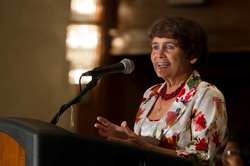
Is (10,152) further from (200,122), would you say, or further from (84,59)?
(84,59)

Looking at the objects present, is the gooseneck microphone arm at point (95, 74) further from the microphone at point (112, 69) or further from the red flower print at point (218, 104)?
the red flower print at point (218, 104)

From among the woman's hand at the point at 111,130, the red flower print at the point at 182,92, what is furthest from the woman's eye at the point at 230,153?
the woman's hand at the point at 111,130

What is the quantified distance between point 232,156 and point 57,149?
60.3 inches

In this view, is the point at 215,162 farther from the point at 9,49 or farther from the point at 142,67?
the point at 9,49

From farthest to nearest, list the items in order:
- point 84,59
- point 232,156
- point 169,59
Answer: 1. point 84,59
2. point 232,156
3. point 169,59

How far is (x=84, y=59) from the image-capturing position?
13.5ft

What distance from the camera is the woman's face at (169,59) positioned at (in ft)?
4.72

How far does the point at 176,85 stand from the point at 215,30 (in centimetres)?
222

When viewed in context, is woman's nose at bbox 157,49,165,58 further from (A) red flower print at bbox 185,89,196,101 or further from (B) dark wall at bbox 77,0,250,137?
(B) dark wall at bbox 77,0,250,137

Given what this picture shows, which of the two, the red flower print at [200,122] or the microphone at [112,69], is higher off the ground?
the microphone at [112,69]

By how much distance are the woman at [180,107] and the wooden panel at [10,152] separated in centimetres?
35

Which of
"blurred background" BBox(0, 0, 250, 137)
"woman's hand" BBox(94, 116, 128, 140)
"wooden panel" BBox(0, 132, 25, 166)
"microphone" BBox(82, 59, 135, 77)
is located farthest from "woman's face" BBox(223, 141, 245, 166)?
"blurred background" BBox(0, 0, 250, 137)

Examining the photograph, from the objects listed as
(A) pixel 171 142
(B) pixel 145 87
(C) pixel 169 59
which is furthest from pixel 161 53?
(B) pixel 145 87

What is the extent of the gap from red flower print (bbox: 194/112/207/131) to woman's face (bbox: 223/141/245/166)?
939 millimetres
